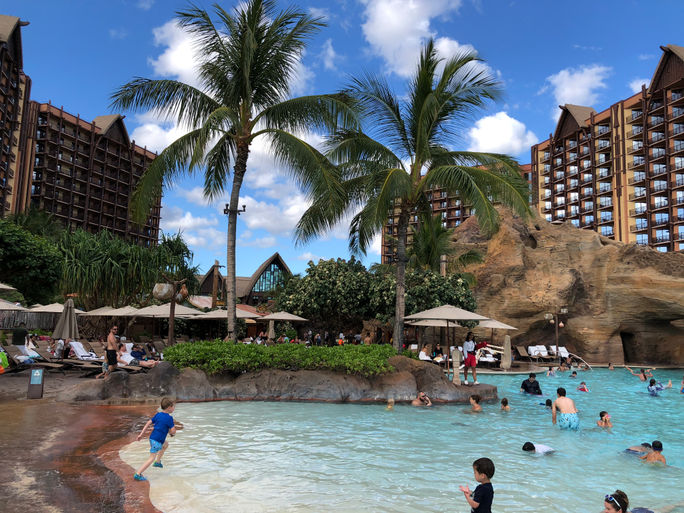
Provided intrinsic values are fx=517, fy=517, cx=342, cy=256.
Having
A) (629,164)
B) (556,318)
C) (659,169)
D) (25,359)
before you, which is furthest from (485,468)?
(629,164)

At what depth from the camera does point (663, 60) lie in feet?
171

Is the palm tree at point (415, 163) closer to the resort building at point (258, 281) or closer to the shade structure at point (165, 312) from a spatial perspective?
the shade structure at point (165, 312)

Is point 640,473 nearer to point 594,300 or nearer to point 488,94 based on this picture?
point 488,94

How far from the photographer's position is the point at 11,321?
30953 millimetres

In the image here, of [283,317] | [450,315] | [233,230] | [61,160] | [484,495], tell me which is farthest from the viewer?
[61,160]

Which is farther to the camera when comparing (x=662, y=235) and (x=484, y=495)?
(x=662, y=235)

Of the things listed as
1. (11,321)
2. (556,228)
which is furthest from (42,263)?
(556,228)

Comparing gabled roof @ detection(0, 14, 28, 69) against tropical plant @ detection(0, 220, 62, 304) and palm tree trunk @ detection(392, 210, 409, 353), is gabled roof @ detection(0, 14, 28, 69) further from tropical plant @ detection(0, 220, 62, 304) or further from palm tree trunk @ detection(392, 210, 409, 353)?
palm tree trunk @ detection(392, 210, 409, 353)

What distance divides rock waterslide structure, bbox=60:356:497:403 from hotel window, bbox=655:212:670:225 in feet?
166

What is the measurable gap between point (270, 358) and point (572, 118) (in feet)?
214

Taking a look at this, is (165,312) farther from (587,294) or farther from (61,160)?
(61,160)

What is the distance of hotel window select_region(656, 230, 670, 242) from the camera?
53709 millimetres

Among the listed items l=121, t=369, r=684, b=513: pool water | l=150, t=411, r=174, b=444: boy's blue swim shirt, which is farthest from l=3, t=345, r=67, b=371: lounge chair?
l=150, t=411, r=174, b=444: boy's blue swim shirt

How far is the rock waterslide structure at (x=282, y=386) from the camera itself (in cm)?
1098
